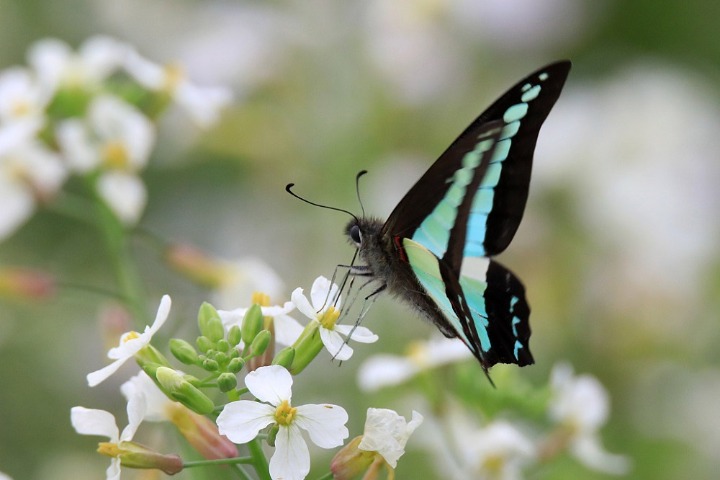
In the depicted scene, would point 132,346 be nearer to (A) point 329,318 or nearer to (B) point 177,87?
(A) point 329,318

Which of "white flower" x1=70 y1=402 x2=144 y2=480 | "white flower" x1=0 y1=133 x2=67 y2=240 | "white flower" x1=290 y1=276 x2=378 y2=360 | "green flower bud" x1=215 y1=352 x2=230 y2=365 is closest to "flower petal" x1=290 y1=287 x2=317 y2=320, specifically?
"white flower" x1=290 y1=276 x2=378 y2=360

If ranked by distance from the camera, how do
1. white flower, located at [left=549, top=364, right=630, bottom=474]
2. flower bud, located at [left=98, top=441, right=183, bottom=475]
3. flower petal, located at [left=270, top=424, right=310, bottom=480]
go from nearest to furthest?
flower petal, located at [left=270, top=424, right=310, bottom=480], flower bud, located at [left=98, top=441, right=183, bottom=475], white flower, located at [left=549, top=364, right=630, bottom=474]

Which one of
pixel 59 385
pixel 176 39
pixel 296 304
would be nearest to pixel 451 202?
pixel 296 304

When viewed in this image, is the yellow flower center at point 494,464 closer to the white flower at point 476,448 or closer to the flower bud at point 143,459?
the white flower at point 476,448

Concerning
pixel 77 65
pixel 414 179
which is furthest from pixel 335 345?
pixel 414 179

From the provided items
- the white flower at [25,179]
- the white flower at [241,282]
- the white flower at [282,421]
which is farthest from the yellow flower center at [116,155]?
the white flower at [282,421]

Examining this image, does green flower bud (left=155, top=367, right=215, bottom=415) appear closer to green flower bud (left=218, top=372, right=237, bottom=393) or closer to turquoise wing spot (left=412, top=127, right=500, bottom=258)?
green flower bud (left=218, top=372, right=237, bottom=393)

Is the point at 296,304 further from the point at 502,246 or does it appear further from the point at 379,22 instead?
the point at 379,22
